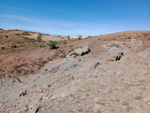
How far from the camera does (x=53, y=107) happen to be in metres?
4.78

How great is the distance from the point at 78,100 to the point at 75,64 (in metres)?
6.57

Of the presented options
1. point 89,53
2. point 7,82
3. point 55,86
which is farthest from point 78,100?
point 89,53

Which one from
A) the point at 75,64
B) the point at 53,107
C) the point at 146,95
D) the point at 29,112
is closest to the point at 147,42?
the point at 75,64

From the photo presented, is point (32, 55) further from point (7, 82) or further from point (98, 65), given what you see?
point (98, 65)

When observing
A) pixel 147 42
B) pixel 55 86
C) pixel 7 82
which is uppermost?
pixel 147 42

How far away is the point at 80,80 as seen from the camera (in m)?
7.30

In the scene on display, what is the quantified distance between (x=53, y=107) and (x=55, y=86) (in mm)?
2956

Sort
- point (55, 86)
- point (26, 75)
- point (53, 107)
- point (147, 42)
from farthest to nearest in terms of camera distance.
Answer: point (147, 42) < point (26, 75) < point (55, 86) < point (53, 107)

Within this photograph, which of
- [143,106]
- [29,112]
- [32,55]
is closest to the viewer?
[143,106]

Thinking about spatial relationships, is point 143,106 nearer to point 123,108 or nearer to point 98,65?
point 123,108

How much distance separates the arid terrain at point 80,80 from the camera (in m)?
4.65

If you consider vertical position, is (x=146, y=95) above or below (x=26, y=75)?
above

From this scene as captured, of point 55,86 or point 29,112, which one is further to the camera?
point 55,86

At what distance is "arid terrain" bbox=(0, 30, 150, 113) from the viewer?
4.65m
